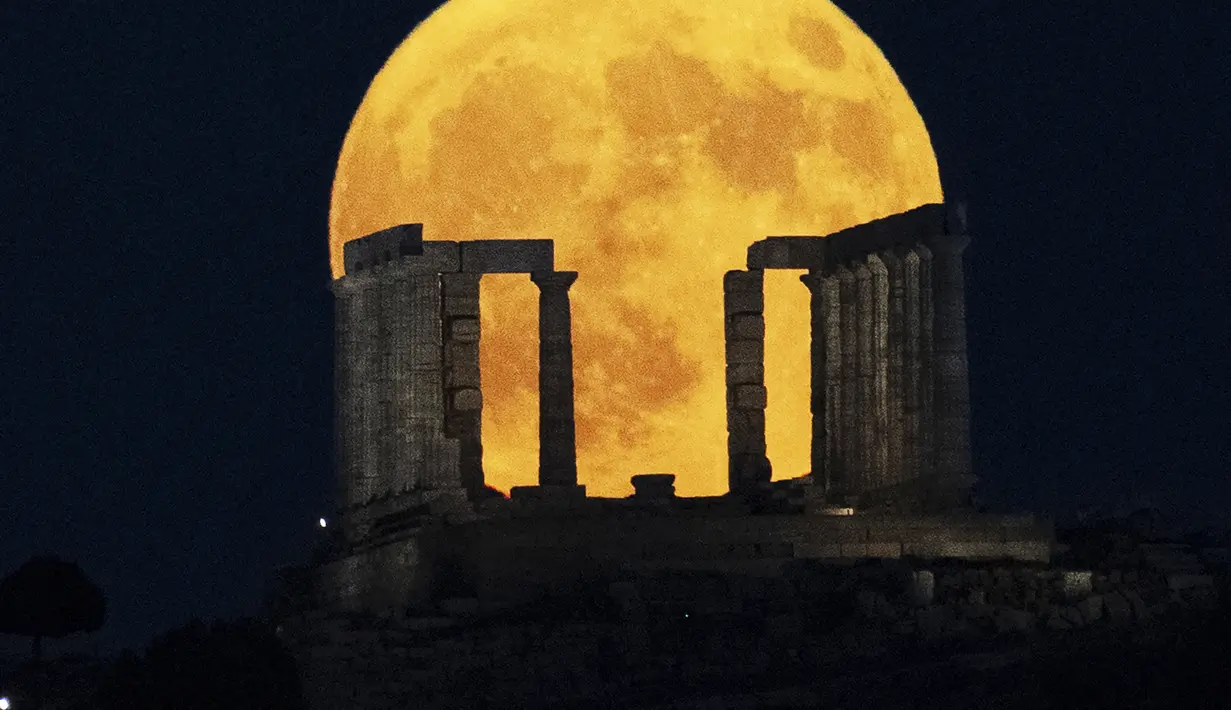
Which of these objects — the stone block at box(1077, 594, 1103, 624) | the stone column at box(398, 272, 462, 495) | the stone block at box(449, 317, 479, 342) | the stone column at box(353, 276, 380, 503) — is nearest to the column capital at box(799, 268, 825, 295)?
the stone block at box(449, 317, 479, 342)

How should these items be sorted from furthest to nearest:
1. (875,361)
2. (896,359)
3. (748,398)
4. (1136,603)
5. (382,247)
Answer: (382,247) < (748,398) < (875,361) < (896,359) < (1136,603)

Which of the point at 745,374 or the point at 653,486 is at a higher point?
the point at 745,374

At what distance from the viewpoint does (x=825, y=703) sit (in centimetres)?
10031

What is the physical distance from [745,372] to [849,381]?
2277 mm

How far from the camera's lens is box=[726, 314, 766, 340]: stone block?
118 metres

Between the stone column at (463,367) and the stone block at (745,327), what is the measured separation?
5481 millimetres

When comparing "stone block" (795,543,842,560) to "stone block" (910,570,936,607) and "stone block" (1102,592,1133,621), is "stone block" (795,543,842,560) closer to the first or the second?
"stone block" (910,570,936,607)

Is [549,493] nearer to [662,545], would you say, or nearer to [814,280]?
[662,545]

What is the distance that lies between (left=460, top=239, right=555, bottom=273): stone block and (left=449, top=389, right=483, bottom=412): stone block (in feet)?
8.48

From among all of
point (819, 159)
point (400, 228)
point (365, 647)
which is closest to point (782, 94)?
point (819, 159)

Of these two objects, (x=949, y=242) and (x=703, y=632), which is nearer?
(x=703, y=632)

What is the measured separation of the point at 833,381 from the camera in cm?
11906

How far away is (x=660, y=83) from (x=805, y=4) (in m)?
4.72

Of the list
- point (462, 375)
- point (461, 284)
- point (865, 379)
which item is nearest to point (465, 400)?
point (462, 375)
